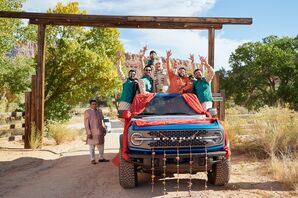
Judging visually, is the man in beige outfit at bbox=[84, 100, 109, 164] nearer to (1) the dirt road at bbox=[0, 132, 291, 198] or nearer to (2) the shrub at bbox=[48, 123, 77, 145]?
(1) the dirt road at bbox=[0, 132, 291, 198]

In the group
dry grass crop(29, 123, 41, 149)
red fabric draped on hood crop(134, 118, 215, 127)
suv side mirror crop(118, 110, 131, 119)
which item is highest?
suv side mirror crop(118, 110, 131, 119)

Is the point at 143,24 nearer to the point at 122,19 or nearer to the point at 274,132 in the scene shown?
A: the point at 122,19

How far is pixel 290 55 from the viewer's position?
36.2 metres

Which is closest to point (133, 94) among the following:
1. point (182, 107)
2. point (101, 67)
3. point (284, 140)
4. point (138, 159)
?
point (182, 107)

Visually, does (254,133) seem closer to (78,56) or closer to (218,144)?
(218,144)

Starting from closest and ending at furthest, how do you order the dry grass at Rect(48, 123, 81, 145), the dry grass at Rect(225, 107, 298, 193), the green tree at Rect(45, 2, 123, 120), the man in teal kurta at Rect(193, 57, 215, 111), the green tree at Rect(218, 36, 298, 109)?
the man in teal kurta at Rect(193, 57, 215, 111) → the dry grass at Rect(225, 107, 298, 193) → the dry grass at Rect(48, 123, 81, 145) → the green tree at Rect(45, 2, 123, 120) → the green tree at Rect(218, 36, 298, 109)

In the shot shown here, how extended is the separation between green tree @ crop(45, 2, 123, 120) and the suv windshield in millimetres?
9644

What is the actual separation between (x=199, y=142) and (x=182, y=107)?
125 cm

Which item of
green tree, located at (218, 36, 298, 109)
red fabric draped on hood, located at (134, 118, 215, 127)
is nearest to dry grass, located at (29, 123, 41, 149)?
red fabric draped on hood, located at (134, 118, 215, 127)

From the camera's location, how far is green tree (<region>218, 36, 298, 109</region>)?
117ft

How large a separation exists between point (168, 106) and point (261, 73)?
3121 cm

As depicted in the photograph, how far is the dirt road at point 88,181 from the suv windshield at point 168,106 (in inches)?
54.5

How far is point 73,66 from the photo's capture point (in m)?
17.5

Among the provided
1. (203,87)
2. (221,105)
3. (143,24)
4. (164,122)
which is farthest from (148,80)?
(221,105)
